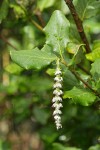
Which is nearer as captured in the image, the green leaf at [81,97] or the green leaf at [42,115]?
the green leaf at [81,97]

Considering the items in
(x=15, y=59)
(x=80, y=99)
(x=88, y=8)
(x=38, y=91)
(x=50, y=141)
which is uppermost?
(x=88, y=8)

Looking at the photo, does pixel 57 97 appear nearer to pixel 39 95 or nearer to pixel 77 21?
pixel 77 21

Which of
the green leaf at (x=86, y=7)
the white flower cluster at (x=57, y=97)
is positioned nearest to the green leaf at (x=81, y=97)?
the white flower cluster at (x=57, y=97)

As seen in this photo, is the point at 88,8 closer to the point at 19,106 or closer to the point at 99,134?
the point at 99,134

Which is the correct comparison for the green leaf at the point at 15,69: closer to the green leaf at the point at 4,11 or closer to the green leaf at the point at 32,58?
the green leaf at the point at 4,11

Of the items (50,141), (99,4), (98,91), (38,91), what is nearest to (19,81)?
(38,91)

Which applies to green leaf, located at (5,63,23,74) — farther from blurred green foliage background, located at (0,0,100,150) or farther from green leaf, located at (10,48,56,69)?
green leaf, located at (10,48,56,69)

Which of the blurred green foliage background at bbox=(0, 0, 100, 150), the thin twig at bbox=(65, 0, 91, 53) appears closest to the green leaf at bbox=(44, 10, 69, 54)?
the thin twig at bbox=(65, 0, 91, 53)
